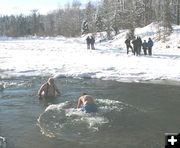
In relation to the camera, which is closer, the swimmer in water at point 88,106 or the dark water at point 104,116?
the dark water at point 104,116

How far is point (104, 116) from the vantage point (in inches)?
516

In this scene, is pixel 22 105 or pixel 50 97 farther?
pixel 50 97

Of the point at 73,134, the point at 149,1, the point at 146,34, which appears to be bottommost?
the point at 73,134

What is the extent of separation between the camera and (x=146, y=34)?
47.2 metres

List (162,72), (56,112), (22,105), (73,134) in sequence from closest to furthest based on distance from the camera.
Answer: (73,134)
(56,112)
(22,105)
(162,72)

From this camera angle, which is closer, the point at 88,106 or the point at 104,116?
the point at 104,116

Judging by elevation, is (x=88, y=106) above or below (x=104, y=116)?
above

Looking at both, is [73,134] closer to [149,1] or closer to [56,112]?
[56,112]

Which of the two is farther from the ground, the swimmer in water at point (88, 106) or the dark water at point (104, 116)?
the swimmer in water at point (88, 106)

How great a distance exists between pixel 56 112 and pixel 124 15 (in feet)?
172

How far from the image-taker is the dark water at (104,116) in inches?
427

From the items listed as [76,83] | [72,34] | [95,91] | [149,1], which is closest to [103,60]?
[76,83]

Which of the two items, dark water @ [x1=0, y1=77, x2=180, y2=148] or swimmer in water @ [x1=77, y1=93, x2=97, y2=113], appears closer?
dark water @ [x1=0, y1=77, x2=180, y2=148]

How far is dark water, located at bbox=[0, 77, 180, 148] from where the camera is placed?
10.8 metres
